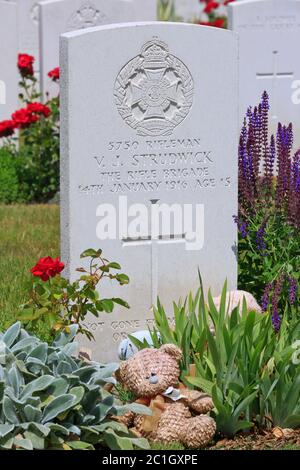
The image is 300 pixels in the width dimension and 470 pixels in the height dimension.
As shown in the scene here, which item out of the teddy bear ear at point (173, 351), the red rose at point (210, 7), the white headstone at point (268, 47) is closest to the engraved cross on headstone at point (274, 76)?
the white headstone at point (268, 47)

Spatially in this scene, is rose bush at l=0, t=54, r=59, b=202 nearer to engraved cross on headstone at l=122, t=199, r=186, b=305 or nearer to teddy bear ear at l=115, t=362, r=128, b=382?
engraved cross on headstone at l=122, t=199, r=186, b=305

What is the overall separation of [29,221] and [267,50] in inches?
120

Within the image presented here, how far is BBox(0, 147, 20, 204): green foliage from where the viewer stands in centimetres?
925

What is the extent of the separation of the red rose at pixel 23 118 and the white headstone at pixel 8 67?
605mm

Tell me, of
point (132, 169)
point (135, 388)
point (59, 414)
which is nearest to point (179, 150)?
point (132, 169)

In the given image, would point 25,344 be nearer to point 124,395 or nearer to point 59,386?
point 59,386

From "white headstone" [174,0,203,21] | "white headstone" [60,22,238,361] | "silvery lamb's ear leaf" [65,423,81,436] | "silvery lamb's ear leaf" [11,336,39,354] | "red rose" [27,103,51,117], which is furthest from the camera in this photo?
"white headstone" [174,0,203,21]

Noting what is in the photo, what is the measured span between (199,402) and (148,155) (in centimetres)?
140

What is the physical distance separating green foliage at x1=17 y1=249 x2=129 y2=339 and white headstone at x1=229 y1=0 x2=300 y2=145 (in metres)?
5.06

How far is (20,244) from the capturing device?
295 inches

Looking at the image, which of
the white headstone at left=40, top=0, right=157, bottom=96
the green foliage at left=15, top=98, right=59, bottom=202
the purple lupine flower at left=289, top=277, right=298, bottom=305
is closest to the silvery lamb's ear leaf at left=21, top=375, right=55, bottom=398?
the purple lupine flower at left=289, top=277, right=298, bottom=305

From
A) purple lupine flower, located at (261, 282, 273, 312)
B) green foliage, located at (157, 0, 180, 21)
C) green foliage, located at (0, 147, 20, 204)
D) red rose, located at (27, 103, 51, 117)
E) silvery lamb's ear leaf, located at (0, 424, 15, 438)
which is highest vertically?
green foliage, located at (157, 0, 180, 21)

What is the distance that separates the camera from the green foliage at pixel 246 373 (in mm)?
4551

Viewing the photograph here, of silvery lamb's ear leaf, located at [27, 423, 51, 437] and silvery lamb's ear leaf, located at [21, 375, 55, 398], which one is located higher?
silvery lamb's ear leaf, located at [21, 375, 55, 398]
